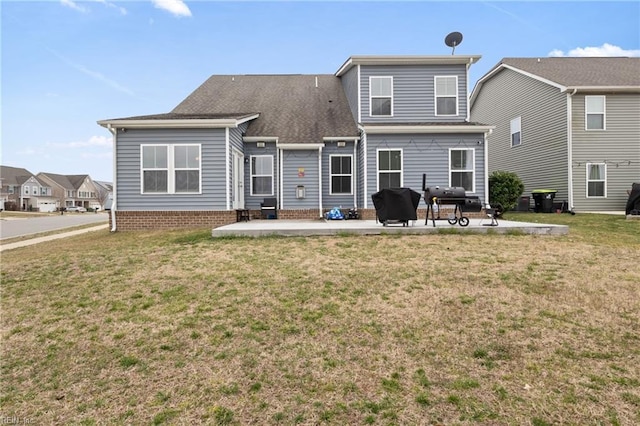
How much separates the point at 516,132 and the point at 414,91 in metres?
9.43

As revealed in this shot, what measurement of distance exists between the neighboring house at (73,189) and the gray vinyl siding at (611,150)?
86.3 m

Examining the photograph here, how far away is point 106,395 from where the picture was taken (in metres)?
2.81

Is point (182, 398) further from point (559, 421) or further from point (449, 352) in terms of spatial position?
point (559, 421)

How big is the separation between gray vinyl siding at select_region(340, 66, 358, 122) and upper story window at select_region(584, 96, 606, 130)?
35.2ft

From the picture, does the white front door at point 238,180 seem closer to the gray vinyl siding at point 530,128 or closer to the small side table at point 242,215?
the small side table at point 242,215

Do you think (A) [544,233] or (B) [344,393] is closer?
(B) [344,393]

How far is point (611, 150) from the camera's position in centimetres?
1571

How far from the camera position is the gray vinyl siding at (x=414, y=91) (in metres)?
13.8

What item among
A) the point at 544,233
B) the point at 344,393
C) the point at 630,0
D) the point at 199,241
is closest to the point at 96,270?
the point at 199,241

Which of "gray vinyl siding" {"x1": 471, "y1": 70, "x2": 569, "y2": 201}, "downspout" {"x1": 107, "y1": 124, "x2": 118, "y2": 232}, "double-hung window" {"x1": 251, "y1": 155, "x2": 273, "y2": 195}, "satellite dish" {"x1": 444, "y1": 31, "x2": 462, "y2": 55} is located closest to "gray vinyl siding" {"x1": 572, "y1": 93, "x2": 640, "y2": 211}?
"gray vinyl siding" {"x1": 471, "y1": 70, "x2": 569, "y2": 201}

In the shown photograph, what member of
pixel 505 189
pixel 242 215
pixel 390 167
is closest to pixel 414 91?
pixel 390 167

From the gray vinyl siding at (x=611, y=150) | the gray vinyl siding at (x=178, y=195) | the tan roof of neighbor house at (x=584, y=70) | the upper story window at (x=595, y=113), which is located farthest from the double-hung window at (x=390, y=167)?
the upper story window at (x=595, y=113)

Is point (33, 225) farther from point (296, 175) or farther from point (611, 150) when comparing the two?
point (611, 150)

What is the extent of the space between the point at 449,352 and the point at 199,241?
6513 mm
